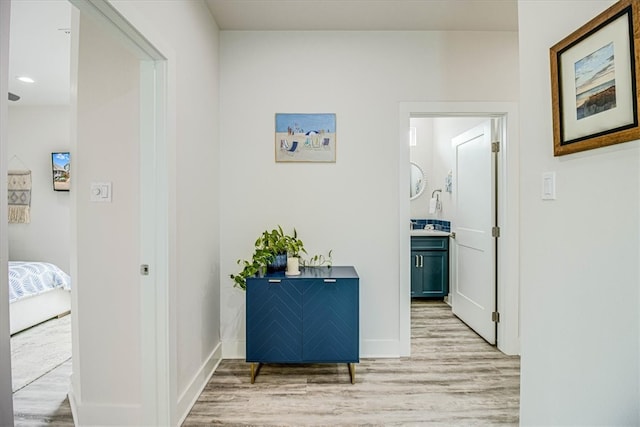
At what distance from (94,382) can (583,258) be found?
245cm

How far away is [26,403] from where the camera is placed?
2.14 m

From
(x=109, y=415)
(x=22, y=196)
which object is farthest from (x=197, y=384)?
(x=22, y=196)

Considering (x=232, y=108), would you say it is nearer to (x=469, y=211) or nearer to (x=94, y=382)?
(x=94, y=382)

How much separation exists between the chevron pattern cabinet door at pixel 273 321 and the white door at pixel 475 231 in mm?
1766

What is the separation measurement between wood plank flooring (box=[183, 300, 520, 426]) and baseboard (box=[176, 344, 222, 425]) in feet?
0.13

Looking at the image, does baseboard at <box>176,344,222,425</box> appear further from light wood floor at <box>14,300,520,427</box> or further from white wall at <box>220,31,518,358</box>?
white wall at <box>220,31,518,358</box>

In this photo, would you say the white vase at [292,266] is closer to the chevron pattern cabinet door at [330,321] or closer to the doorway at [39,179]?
the chevron pattern cabinet door at [330,321]

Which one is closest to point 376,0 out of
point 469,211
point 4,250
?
point 469,211

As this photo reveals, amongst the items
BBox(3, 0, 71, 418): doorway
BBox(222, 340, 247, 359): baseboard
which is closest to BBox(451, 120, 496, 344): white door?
BBox(222, 340, 247, 359): baseboard

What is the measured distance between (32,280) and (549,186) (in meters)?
4.72

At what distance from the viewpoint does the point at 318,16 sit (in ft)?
8.48

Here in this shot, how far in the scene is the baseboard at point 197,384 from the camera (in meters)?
1.96

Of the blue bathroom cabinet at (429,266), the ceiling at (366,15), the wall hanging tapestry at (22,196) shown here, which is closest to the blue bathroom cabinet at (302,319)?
the ceiling at (366,15)

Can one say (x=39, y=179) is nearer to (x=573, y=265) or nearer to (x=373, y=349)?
(x=373, y=349)
